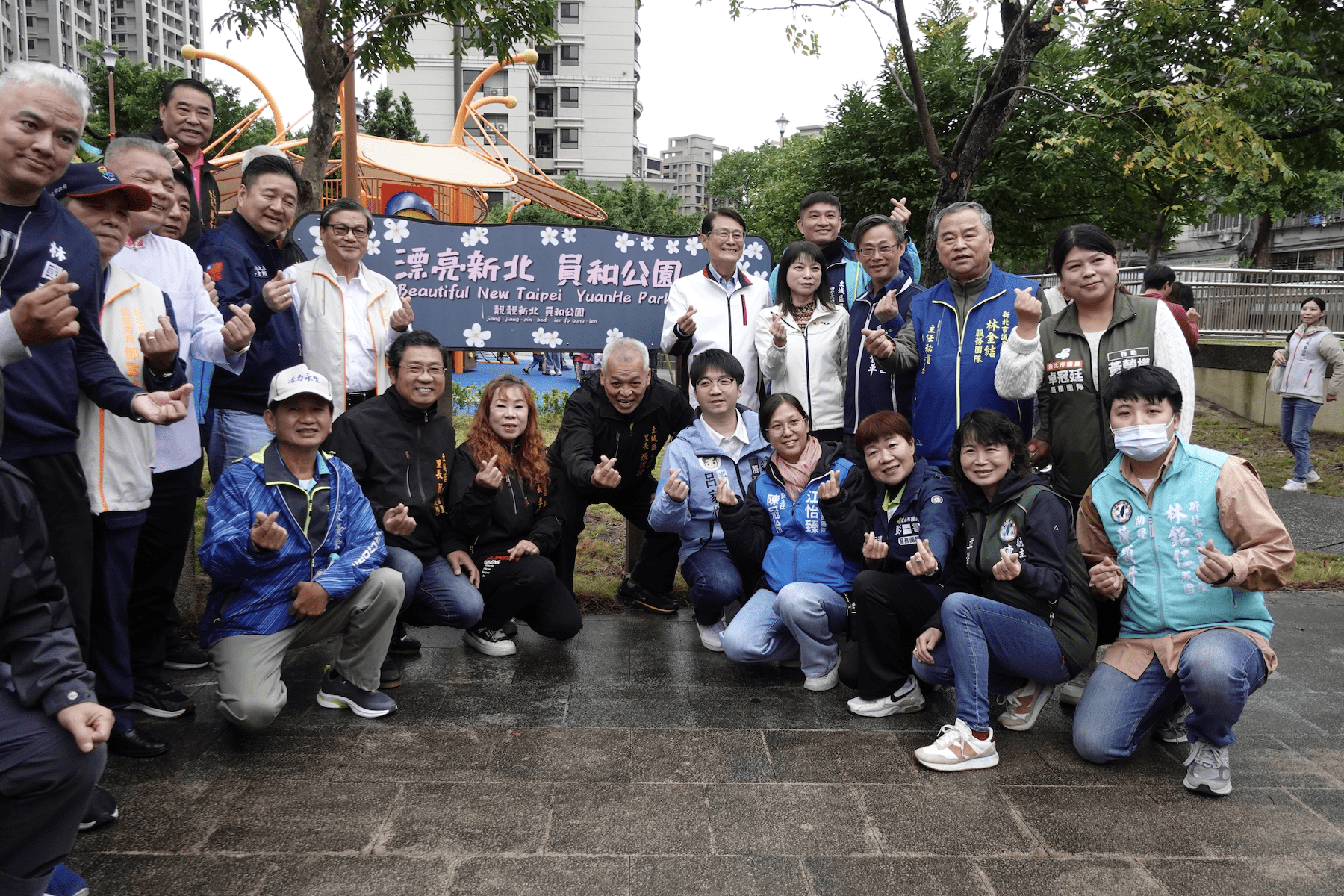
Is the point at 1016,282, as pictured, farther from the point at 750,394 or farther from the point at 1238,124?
the point at 1238,124

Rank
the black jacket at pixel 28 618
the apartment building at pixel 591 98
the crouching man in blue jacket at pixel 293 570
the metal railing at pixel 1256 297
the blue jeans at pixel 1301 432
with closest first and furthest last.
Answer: the black jacket at pixel 28 618 < the crouching man in blue jacket at pixel 293 570 < the blue jeans at pixel 1301 432 < the metal railing at pixel 1256 297 < the apartment building at pixel 591 98

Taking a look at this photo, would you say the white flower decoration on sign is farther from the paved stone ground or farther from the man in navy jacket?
the paved stone ground

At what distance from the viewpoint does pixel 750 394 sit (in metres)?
5.47

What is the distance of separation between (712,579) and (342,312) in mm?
2368

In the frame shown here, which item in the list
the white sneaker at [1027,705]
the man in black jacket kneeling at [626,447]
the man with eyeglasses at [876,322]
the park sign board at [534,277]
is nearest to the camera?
Result: the white sneaker at [1027,705]

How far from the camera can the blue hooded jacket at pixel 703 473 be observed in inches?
190

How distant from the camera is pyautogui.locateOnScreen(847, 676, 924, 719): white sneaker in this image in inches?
160

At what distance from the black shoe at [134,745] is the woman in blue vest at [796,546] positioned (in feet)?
8.01

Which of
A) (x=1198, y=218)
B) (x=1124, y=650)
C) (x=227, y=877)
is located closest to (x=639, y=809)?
(x=227, y=877)

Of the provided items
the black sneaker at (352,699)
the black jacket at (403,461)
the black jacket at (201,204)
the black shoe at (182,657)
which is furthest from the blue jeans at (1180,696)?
the black jacket at (201,204)

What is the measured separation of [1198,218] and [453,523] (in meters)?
26.7

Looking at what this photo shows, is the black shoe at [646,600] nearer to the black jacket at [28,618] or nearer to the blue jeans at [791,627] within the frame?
the blue jeans at [791,627]

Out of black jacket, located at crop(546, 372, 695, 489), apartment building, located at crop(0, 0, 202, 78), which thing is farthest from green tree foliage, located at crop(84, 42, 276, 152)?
apartment building, located at crop(0, 0, 202, 78)

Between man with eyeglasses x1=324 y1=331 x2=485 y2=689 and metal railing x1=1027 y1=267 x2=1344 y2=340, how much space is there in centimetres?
1238
